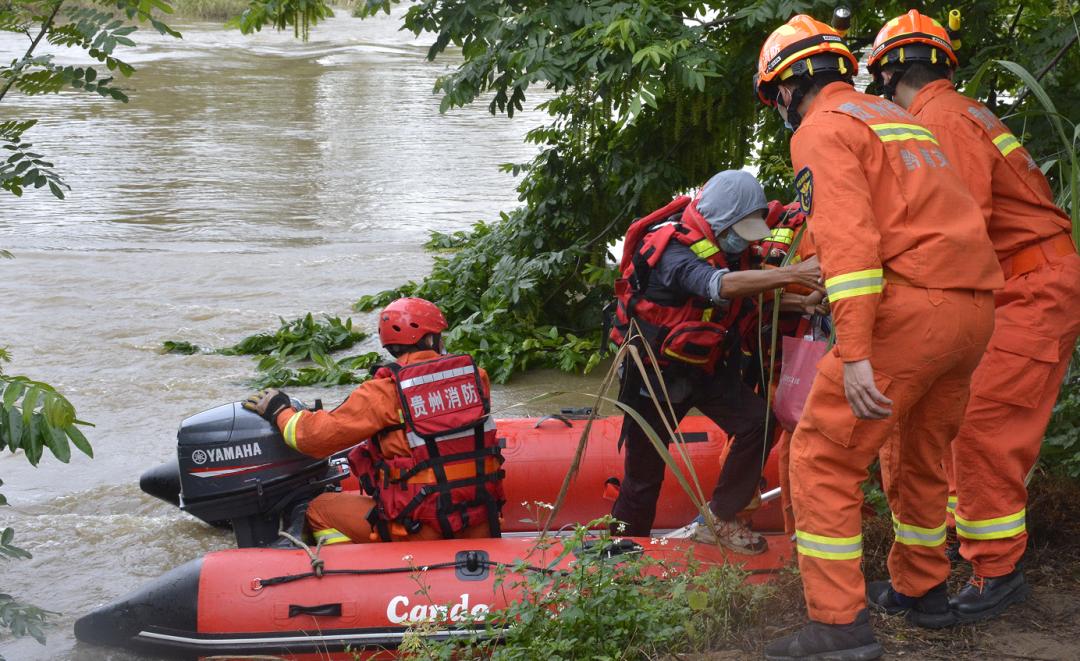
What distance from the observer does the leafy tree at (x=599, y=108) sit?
5.82 metres

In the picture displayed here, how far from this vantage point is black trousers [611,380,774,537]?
4.43 metres

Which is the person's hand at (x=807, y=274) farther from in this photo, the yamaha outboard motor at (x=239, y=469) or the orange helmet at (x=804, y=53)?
the yamaha outboard motor at (x=239, y=469)

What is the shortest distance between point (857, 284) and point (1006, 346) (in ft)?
3.16

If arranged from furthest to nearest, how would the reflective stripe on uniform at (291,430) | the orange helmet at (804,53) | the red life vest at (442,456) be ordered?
the reflective stripe on uniform at (291,430)
the red life vest at (442,456)
the orange helmet at (804,53)

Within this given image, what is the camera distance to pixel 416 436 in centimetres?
441

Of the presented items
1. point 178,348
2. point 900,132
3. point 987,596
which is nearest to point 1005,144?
point 900,132

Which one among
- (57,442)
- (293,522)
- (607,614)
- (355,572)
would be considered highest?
(57,442)

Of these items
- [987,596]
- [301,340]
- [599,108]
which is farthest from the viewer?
[301,340]

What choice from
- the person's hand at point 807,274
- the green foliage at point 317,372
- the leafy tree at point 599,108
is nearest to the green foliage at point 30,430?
the person's hand at point 807,274

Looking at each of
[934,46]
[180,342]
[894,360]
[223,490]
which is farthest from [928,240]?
[180,342]

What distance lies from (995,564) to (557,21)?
375 centimetres

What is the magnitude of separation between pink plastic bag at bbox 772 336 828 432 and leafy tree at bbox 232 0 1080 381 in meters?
1.02

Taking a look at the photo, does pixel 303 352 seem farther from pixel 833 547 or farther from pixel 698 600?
pixel 833 547

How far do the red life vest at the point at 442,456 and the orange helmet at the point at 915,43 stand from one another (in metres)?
1.88
